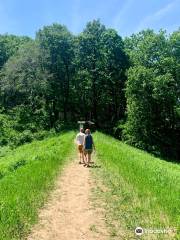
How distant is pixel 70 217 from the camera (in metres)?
13.4

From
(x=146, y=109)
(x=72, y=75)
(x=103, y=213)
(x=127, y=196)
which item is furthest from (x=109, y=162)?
(x=72, y=75)

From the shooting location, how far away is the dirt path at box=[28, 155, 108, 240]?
11867 mm

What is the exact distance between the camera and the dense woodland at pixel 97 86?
55875 millimetres

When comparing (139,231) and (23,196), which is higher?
(23,196)

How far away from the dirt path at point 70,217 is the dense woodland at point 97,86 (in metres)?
34.0

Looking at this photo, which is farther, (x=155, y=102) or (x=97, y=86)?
(x=97, y=86)

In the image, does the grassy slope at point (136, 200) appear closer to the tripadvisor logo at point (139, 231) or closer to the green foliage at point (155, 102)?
the tripadvisor logo at point (139, 231)

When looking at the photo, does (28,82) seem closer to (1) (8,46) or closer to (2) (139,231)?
(1) (8,46)

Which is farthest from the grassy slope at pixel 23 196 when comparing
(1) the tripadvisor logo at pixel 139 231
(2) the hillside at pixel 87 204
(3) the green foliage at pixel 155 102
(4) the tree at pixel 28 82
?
(4) the tree at pixel 28 82

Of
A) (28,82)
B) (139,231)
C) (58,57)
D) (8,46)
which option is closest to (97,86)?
(58,57)

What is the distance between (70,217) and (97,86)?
5286cm

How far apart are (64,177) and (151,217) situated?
7996 millimetres

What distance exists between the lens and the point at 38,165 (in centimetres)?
2264

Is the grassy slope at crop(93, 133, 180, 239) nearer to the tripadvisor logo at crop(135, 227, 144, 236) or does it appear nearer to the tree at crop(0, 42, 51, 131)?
the tripadvisor logo at crop(135, 227, 144, 236)
